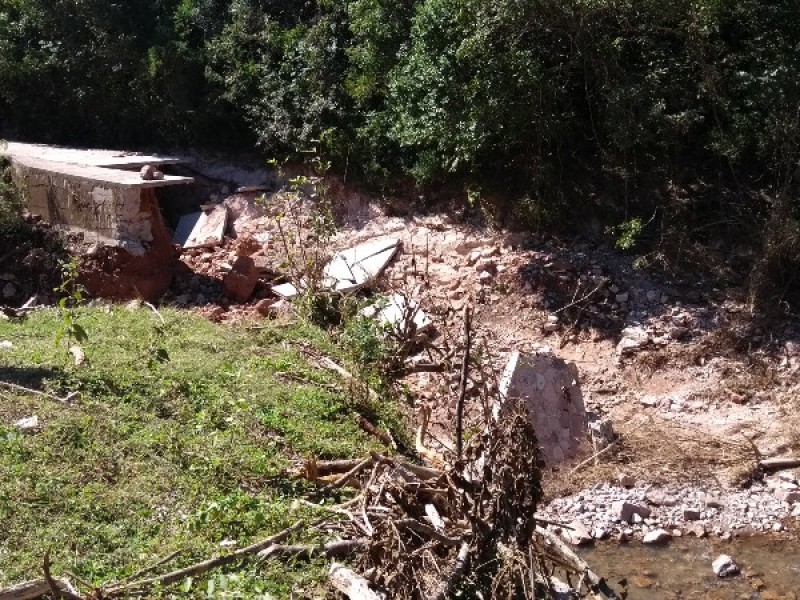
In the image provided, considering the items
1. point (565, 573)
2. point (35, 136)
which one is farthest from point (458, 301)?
point (35, 136)

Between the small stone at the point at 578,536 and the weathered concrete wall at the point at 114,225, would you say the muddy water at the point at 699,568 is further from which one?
the weathered concrete wall at the point at 114,225

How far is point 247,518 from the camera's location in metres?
6.00

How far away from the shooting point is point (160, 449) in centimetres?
682

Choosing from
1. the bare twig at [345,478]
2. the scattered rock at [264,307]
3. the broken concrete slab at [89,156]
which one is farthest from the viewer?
the broken concrete slab at [89,156]

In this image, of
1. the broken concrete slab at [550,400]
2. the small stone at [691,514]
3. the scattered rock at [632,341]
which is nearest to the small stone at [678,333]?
the scattered rock at [632,341]

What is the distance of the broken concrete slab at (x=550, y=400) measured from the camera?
848cm

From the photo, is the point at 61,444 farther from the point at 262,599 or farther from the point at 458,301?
the point at 458,301

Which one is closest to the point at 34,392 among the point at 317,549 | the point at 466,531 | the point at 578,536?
the point at 317,549

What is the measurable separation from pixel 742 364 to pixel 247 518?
5793mm

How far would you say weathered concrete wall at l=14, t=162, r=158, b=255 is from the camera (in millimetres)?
11766

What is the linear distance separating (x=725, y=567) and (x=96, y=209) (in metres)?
7.99

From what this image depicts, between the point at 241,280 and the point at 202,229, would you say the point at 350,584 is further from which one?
the point at 202,229

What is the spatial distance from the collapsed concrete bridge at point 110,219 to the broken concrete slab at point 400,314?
279 cm

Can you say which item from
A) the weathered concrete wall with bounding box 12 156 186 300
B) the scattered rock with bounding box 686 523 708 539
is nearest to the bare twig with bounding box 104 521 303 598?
the scattered rock with bounding box 686 523 708 539
